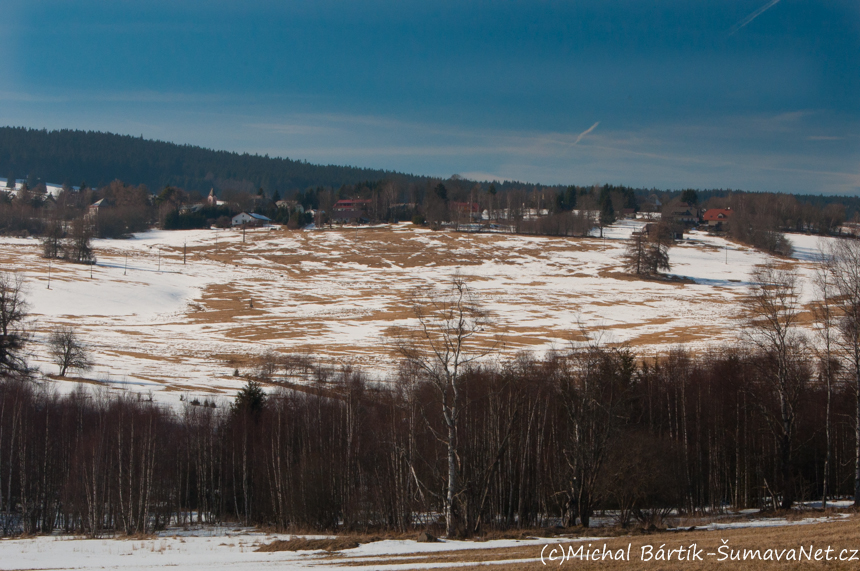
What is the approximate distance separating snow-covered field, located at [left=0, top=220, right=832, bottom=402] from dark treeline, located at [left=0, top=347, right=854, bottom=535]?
22.1 feet

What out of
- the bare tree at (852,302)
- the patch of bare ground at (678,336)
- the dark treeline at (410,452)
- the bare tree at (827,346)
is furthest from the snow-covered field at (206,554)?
the patch of bare ground at (678,336)

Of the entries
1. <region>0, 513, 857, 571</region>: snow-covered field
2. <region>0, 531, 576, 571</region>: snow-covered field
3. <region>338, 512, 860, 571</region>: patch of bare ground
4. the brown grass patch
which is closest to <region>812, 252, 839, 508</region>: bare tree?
<region>0, 513, 857, 571</region>: snow-covered field

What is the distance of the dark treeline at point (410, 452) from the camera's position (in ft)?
102

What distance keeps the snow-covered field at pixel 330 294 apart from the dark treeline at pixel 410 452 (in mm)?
6741

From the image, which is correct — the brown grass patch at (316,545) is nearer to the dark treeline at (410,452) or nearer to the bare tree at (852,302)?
the dark treeline at (410,452)

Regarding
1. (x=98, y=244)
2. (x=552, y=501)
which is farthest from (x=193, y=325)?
(x=98, y=244)

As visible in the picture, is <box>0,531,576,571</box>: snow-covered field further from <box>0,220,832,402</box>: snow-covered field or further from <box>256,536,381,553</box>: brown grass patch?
<box>0,220,832,402</box>: snow-covered field

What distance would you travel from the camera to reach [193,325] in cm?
8669

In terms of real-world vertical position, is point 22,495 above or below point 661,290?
below

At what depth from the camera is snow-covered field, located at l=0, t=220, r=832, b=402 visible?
2660 inches

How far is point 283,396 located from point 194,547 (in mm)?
18951

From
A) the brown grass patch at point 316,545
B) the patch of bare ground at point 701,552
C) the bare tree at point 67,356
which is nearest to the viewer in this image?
the patch of bare ground at point 701,552

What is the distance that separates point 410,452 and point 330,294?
275ft

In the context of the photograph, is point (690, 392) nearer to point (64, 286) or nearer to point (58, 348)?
point (58, 348)
